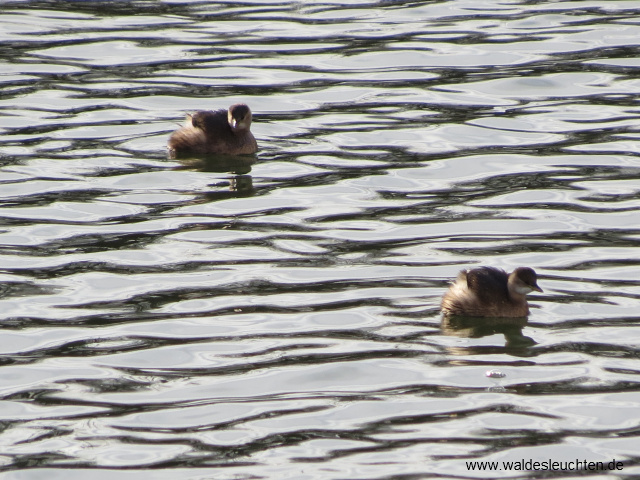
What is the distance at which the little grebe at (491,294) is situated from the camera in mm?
9719

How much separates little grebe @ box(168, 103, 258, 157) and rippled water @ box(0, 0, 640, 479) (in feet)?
0.85

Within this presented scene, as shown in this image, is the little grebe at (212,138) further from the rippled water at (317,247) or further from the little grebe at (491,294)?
the little grebe at (491,294)

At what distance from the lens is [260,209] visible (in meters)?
12.6

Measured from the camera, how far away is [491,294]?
9812mm

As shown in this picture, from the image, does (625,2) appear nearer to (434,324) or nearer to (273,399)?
(434,324)

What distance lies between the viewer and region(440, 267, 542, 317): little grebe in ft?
31.9

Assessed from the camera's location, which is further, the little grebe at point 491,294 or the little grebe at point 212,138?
the little grebe at point 212,138

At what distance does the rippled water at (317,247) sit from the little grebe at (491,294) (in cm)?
12

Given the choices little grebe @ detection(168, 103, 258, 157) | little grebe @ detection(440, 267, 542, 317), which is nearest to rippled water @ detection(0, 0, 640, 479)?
little grebe @ detection(440, 267, 542, 317)

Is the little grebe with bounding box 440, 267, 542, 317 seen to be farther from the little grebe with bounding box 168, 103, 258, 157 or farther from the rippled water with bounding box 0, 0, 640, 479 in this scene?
the little grebe with bounding box 168, 103, 258, 157

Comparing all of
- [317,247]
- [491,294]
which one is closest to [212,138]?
[317,247]

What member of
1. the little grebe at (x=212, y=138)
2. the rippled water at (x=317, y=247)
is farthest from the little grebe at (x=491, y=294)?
the little grebe at (x=212, y=138)

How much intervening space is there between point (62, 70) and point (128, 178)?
4975 mm

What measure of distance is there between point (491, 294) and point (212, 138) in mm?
5514
